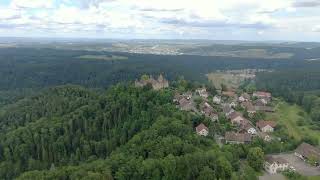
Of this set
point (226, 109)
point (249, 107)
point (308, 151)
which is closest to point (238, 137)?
point (308, 151)

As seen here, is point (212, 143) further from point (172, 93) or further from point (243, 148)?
point (172, 93)

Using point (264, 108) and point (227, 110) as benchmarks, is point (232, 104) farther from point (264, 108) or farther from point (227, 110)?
point (227, 110)

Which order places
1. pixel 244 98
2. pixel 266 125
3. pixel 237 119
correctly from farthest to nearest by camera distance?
pixel 244 98 < pixel 237 119 < pixel 266 125

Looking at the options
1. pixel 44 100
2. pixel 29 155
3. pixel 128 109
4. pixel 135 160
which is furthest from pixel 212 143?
pixel 44 100

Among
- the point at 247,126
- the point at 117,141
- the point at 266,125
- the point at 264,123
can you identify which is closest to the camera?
the point at 247,126

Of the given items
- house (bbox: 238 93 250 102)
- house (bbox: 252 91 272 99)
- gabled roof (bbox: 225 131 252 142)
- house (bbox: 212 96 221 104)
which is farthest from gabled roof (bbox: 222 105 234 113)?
house (bbox: 252 91 272 99)

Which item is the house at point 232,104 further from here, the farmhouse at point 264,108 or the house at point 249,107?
the farmhouse at point 264,108

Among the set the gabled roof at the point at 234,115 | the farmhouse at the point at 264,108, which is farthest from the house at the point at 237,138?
the farmhouse at the point at 264,108
